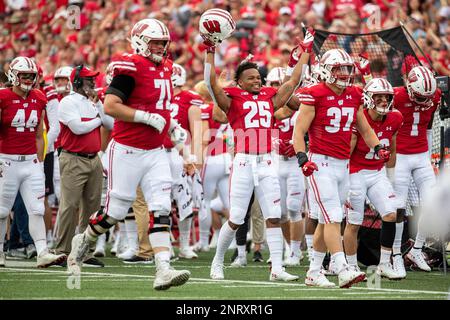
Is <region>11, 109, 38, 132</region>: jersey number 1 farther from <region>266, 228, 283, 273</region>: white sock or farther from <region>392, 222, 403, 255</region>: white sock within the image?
<region>392, 222, 403, 255</region>: white sock

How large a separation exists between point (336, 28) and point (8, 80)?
256 inches

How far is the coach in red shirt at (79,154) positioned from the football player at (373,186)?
300 cm

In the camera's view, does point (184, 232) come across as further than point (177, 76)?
Yes

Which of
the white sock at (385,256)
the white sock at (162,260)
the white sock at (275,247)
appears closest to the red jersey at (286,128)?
the white sock at (385,256)

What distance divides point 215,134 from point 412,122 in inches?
137

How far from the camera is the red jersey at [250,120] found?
1038cm

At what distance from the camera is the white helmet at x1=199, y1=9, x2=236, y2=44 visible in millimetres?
9906

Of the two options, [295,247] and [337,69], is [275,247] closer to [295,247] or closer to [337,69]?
[337,69]

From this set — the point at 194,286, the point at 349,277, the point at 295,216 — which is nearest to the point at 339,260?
the point at 349,277

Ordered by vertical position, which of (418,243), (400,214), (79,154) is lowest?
(418,243)

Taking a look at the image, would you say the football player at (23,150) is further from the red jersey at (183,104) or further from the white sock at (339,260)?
the white sock at (339,260)

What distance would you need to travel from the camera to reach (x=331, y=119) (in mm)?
9930


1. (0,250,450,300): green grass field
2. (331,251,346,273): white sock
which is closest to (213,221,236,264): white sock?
(0,250,450,300): green grass field

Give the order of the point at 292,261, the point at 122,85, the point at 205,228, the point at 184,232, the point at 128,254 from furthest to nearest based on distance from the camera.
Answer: the point at 205,228
the point at 184,232
the point at 128,254
the point at 292,261
the point at 122,85
